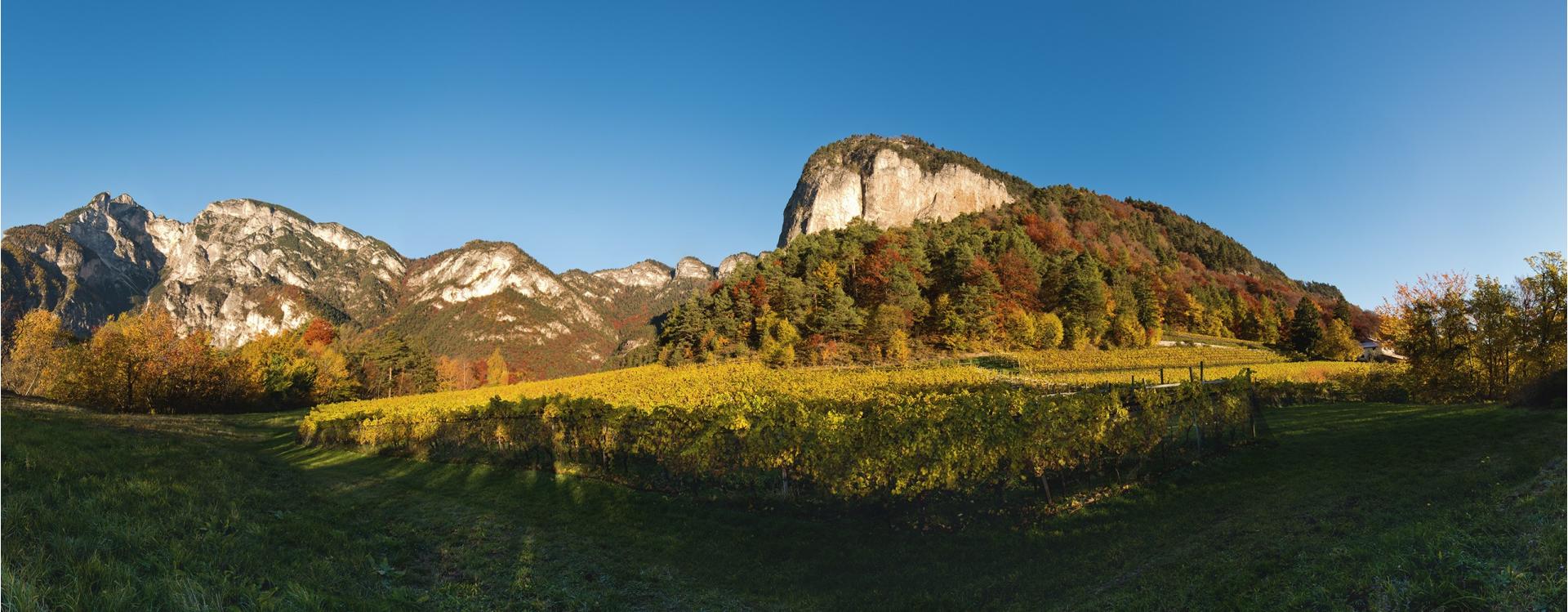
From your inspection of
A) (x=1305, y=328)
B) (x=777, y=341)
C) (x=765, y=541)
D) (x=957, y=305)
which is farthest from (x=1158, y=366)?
(x=1305, y=328)

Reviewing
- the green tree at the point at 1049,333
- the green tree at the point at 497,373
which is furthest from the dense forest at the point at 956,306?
the green tree at the point at 497,373

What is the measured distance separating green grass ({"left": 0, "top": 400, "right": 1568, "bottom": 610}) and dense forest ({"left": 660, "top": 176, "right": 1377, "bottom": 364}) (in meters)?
29.5

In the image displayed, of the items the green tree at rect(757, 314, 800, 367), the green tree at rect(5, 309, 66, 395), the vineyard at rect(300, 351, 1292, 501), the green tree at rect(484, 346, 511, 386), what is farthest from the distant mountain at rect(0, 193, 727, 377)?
the vineyard at rect(300, 351, 1292, 501)

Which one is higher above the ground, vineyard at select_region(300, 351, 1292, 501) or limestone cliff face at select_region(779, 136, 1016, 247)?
limestone cliff face at select_region(779, 136, 1016, 247)

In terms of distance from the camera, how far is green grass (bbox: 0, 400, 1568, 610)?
477cm

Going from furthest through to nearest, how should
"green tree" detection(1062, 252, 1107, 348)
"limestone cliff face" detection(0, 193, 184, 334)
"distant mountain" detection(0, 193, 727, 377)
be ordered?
"distant mountain" detection(0, 193, 727, 377), "limestone cliff face" detection(0, 193, 184, 334), "green tree" detection(1062, 252, 1107, 348)

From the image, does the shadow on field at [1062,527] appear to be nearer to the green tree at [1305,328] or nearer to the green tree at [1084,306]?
the green tree at [1084,306]

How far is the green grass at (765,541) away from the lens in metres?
4.77

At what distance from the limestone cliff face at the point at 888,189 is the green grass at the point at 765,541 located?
10975 centimetres

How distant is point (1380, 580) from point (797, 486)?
27.8 ft

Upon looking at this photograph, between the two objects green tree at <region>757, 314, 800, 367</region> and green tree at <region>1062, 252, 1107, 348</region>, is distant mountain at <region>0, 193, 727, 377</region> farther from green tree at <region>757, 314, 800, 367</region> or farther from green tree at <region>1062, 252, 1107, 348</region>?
green tree at <region>1062, 252, 1107, 348</region>

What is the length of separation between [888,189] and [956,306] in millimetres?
81458

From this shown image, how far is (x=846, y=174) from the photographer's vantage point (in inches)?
4978

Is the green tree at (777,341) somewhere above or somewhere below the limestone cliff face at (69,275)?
below
